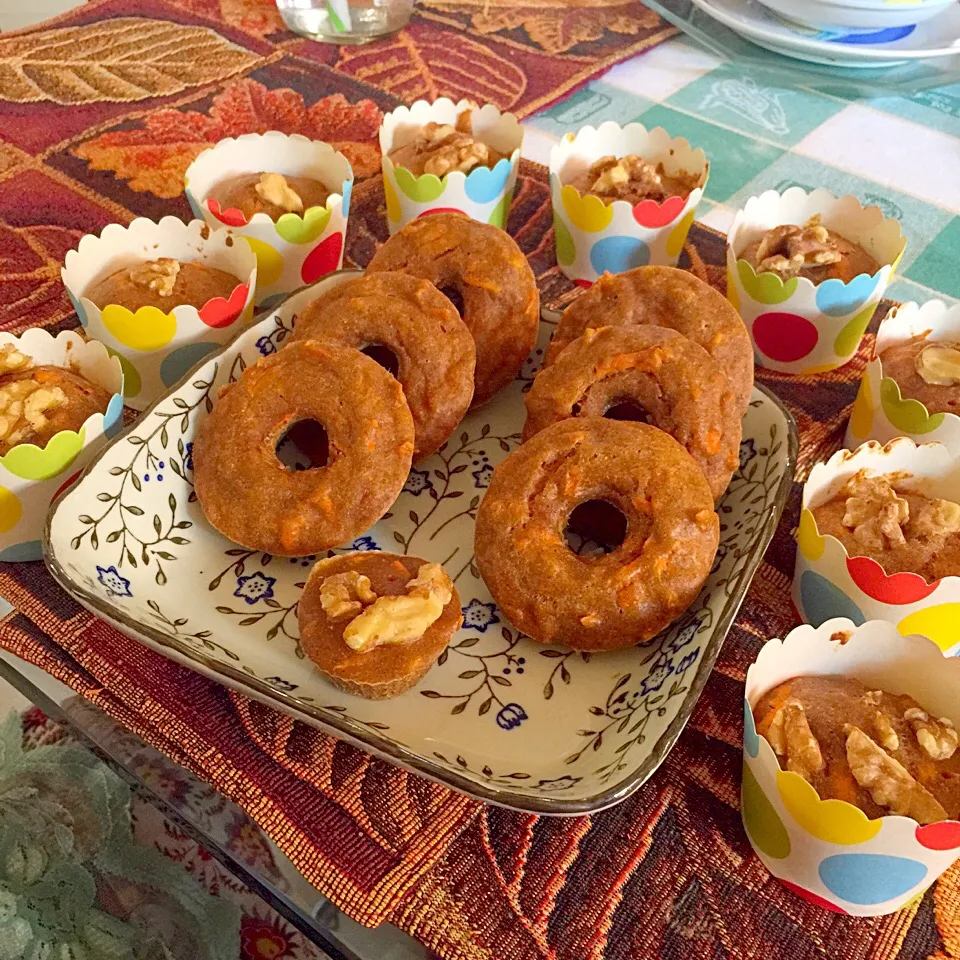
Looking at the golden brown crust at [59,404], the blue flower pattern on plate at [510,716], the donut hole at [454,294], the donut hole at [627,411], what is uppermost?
the donut hole at [454,294]

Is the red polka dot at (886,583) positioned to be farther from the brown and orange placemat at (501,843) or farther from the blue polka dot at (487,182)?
the blue polka dot at (487,182)

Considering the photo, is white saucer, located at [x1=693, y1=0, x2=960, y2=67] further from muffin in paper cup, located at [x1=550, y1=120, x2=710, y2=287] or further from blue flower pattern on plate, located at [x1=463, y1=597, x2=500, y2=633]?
blue flower pattern on plate, located at [x1=463, y1=597, x2=500, y2=633]

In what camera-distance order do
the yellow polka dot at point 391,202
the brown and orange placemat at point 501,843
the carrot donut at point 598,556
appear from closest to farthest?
the brown and orange placemat at point 501,843
the carrot donut at point 598,556
the yellow polka dot at point 391,202

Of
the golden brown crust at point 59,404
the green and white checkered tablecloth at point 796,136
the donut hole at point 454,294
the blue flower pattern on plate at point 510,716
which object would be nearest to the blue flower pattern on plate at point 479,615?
the blue flower pattern on plate at point 510,716

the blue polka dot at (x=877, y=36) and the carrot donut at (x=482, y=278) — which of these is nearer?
the carrot donut at (x=482, y=278)

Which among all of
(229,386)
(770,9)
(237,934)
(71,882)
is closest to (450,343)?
(229,386)

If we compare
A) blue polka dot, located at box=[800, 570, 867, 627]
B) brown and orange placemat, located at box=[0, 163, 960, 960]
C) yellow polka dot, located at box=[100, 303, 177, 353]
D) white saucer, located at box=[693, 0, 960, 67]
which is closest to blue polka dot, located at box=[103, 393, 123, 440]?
yellow polka dot, located at box=[100, 303, 177, 353]
